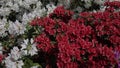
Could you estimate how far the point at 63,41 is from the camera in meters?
3.60

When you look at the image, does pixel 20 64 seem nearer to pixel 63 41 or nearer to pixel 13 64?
pixel 13 64

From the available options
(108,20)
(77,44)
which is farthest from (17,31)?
(108,20)

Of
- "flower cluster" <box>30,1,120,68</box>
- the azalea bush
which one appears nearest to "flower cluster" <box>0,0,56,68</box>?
the azalea bush

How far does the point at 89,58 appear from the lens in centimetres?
347

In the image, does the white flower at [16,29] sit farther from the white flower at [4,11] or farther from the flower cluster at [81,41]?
the white flower at [4,11]

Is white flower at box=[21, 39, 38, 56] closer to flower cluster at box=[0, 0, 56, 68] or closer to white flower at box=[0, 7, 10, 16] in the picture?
flower cluster at box=[0, 0, 56, 68]

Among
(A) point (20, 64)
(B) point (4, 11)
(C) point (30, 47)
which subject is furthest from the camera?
(B) point (4, 11)

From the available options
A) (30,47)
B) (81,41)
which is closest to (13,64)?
(30,47)

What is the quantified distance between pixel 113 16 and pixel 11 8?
151 cm

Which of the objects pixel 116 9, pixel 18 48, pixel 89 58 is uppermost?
pixel 116 9

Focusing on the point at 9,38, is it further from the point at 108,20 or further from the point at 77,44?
the point at 108,20

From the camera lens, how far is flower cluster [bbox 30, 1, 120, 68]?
3451 millimetres

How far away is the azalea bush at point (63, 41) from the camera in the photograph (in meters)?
3.47

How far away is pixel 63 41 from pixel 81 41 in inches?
7.7
